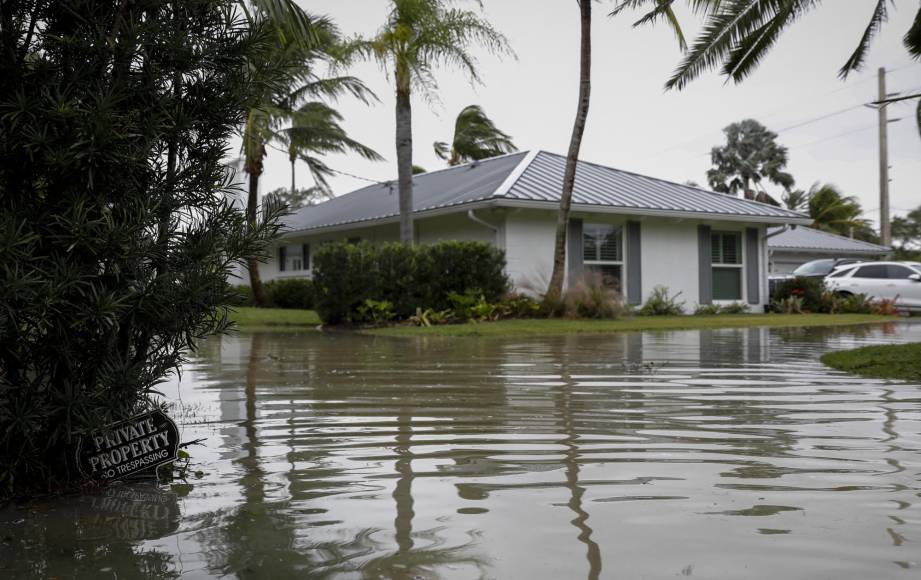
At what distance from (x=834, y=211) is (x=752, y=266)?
32284mm

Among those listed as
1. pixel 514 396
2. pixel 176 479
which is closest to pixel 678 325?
pixel 514 396

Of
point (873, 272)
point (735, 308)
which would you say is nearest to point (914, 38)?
point (735, 308)

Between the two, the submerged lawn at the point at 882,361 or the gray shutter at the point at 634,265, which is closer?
Answer: the submerged lawn at the point at 882,361

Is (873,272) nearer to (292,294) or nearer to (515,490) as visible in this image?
(292,294)

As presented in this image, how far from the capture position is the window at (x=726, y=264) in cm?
2420

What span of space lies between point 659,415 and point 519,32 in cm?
1678

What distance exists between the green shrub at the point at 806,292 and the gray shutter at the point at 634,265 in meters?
5.20

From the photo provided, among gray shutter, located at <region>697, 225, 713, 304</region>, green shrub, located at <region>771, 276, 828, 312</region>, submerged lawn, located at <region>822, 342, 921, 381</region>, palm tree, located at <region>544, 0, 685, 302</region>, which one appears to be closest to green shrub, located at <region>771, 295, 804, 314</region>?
green shrub, located at <region>771, 276, 828, 312</region>

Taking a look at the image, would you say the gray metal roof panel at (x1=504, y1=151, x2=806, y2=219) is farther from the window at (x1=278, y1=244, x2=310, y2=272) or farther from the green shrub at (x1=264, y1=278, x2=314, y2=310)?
the window at (x1=278, y1=244, x2=310, y2=272)

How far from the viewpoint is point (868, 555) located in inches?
112

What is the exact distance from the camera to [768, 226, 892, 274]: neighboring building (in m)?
39.0

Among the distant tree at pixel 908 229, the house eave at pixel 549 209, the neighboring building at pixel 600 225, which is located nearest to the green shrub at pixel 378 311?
the house eave at pixel 549 209

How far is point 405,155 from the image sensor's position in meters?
20.6

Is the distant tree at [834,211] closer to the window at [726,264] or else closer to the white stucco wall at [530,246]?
the window at [726,264]
